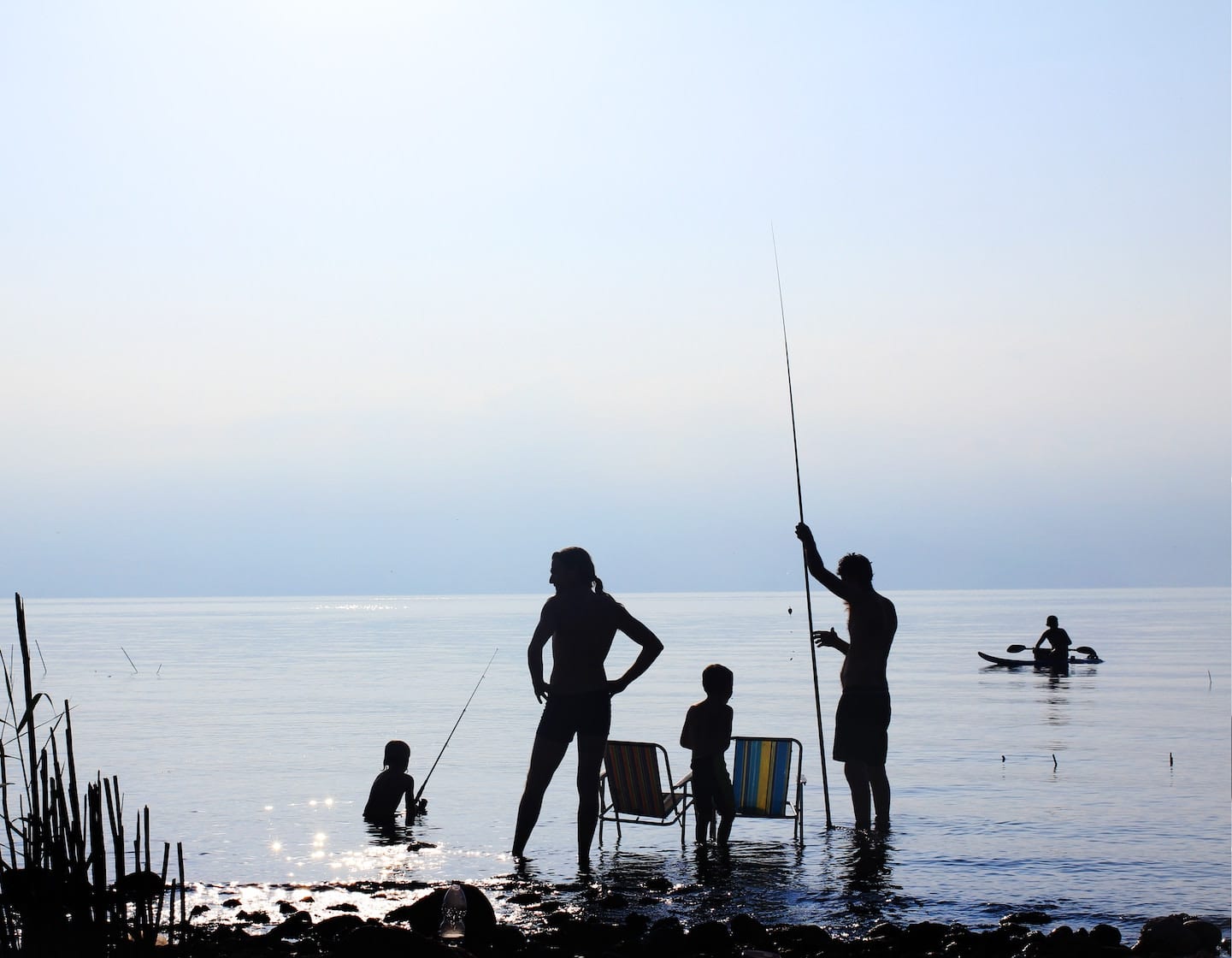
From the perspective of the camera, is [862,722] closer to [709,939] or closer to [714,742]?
[714,742]

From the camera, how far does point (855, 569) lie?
906cm

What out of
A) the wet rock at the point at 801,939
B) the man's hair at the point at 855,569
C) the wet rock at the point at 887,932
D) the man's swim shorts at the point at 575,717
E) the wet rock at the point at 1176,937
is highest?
the man's hair at the point at 855,569

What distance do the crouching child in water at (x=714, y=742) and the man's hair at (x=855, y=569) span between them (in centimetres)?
112

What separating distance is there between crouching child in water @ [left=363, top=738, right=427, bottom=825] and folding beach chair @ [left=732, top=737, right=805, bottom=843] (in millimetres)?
2781

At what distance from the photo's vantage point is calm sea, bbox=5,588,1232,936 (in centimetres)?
821

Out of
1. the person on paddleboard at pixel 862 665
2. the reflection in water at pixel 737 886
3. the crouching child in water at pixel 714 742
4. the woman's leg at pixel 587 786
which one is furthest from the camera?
the crouching child in water at pixel 714 742

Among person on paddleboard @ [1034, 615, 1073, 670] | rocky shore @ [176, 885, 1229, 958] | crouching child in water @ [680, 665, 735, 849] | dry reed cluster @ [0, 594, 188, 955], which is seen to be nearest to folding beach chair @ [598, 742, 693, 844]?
crouching child in water @ [680, 665, 735, 849]

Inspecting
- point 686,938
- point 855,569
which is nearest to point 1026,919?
point 686,938

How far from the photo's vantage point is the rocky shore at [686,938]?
6027 millimetres

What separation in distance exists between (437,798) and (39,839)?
8.12m

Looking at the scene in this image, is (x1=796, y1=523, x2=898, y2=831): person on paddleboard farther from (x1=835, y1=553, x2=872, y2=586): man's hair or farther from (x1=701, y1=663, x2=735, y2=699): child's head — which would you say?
(x1=701, y1=663, x2=735, y2=699): child's head

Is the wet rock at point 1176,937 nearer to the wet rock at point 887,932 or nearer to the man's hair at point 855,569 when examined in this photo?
the wet rock at point 887,932

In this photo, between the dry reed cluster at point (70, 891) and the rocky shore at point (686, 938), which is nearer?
the dry reed cluster at point (70, 891)

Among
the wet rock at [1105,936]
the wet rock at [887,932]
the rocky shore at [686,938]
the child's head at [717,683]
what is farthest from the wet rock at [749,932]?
the child's head at [717,683]
